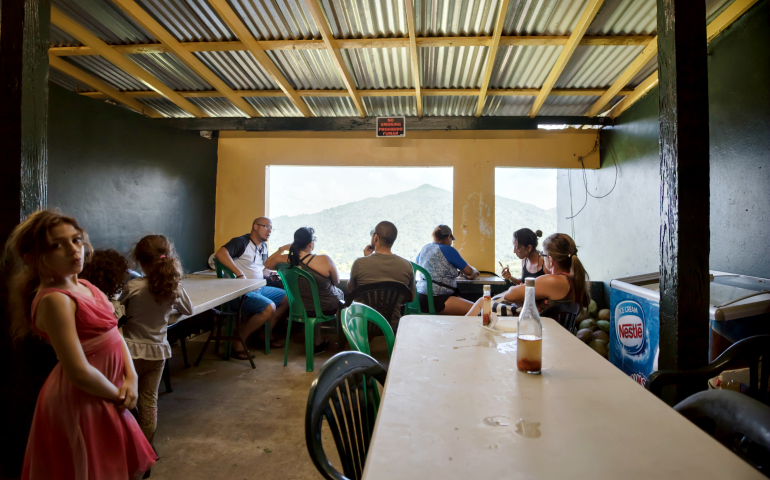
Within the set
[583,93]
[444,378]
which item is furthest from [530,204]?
[444,378]

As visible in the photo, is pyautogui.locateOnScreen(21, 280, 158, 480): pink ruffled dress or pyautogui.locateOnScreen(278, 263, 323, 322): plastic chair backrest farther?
pyautogui.locateOnScreen(278, 263, 323, 322): plastic chair backrest

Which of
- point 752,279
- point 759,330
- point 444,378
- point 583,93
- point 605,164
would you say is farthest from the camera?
point 605,164

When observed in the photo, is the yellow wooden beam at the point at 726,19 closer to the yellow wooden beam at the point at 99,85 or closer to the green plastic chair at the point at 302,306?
the green plastic chair at the point at 302,306

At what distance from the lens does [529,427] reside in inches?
35.6

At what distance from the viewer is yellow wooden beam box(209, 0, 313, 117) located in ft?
9.55

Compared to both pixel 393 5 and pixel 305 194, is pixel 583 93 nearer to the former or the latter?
pixel 393 5

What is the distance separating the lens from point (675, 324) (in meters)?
1.77

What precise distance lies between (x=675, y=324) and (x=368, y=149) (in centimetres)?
427

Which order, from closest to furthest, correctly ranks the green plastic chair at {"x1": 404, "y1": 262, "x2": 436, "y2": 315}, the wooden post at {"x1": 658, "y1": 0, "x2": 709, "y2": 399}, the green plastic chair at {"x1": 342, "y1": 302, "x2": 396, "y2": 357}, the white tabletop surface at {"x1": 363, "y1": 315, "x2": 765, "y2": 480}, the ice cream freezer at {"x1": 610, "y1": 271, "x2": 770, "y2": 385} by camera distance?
the white tabletop surface at {"x1": 363, "y1": 315, "x2": 765, "y2": 480}, the green plastic chair at {"x1": 342, "y1": 302, "x2": 396, "y2": 357}, the wooden post at {"x1": 658, "y1": 0, "x2": 709, "y2": 399}, the ice cream freezer at {"x1": 610, "y1": 271, "x2": 770, "y2": 385}, the green plastic chair at {"x1": 404, "y1": 262, "x2": 436, "y2": 315}

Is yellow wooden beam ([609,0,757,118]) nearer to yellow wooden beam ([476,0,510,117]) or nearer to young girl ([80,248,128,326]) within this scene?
yellow wooden beam ([476,0,510,117])

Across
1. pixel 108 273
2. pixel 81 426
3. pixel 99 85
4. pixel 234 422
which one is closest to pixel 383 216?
pixel 99 85

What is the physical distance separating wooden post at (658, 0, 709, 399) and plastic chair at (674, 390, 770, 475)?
2.72ft

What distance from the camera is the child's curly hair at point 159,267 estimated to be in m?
2.13

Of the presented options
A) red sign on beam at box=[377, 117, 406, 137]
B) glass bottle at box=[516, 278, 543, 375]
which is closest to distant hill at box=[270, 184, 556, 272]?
red sign on beam at box=[377, 117, 406, 137]
